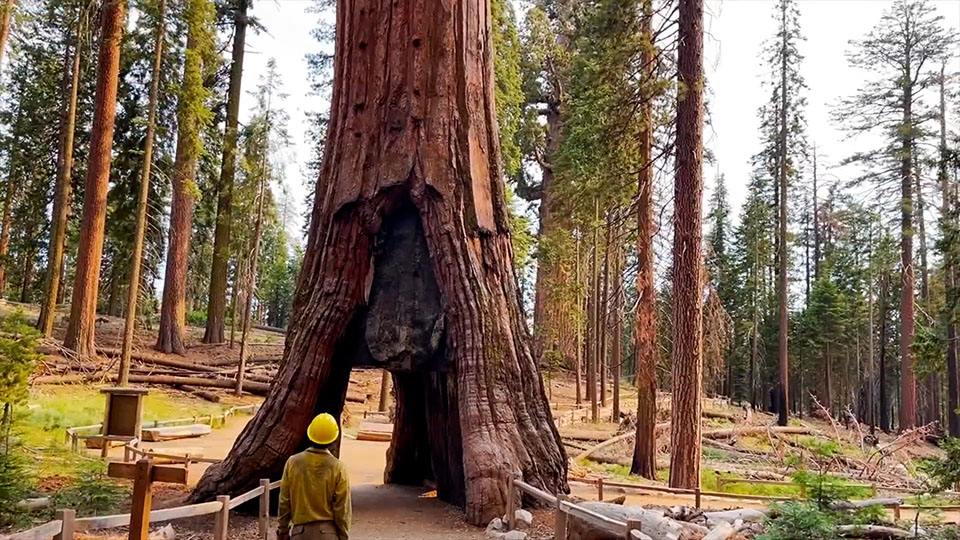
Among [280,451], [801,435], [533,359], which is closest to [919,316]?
[801,435]

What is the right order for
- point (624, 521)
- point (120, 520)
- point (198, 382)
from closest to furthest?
1. point (120, 520)
2. point (624, 521)
3. point (198, 382)

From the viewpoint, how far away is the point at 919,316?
37.1 m

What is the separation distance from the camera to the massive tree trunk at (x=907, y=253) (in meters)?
29.5

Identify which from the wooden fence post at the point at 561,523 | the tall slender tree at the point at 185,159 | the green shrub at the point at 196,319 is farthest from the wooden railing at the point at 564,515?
the green shrub at the point at 196,319

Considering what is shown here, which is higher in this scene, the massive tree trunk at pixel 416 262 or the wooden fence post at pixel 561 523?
the massive tree trunk at pixel 416 262

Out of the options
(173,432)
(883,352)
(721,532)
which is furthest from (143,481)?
(883,352)

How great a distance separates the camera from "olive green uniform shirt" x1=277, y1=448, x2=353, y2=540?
16.6 ft

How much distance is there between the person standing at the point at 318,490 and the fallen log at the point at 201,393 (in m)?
19.9

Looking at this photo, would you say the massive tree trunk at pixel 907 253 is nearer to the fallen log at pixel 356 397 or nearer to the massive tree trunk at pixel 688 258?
the massive tree trunk at pixel 688 258

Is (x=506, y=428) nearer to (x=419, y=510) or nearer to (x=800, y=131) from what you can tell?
(x=419, y=510)

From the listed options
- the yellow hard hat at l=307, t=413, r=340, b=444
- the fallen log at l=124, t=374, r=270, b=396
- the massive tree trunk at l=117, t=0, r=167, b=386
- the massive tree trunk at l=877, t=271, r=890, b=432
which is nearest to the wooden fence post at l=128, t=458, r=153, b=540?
the yellow hard hat at l=307, t=413, r=340, b=444

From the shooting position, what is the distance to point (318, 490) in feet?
16.7

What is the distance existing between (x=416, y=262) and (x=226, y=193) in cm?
2106

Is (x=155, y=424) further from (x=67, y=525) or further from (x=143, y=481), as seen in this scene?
(x=67, y=525)
